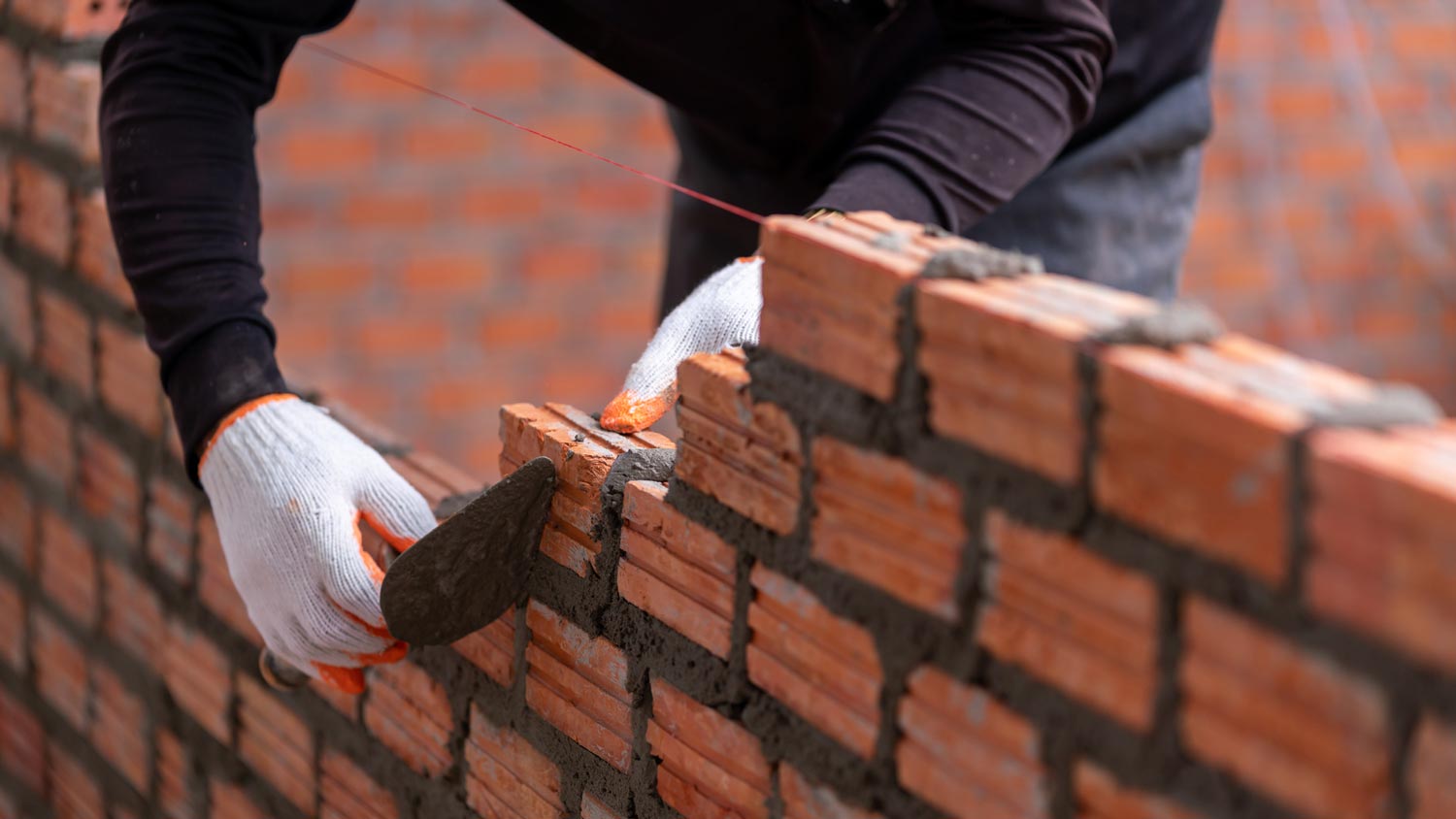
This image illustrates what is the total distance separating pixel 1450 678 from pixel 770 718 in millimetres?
567

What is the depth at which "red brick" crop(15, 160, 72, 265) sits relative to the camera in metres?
2.31

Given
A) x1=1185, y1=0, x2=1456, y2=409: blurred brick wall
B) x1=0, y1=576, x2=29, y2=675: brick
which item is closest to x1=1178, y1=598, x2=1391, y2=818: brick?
x1=0, y1=576, x2=29, y2=675: brick

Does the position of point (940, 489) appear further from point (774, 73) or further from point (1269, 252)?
point (1269, 252)

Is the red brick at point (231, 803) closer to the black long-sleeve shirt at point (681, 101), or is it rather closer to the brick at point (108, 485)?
the brick at point (108, 485)

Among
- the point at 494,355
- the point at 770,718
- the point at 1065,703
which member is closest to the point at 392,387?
the point at 494,355

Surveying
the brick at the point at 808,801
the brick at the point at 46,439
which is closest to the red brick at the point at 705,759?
the brick at the point at 808,801

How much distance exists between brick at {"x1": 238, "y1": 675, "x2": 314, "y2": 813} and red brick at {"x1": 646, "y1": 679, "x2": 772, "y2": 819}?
0.77 meters

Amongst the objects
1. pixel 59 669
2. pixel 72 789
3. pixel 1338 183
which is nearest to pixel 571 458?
pixel 59 669

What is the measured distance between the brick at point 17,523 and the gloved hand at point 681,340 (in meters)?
1.56

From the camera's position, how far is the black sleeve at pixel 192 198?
1.58 meters

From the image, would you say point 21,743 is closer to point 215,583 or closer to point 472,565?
point 215,583

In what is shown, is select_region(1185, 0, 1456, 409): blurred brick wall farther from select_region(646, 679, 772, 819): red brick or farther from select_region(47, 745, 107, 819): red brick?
select_region(646, 679, 772, 819): red brick

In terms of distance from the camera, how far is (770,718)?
3.94 ft

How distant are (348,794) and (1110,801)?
1.17m
